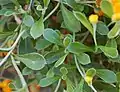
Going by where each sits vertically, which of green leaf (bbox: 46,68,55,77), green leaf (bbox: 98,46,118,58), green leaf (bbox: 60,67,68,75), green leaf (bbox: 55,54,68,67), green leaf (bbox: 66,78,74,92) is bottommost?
green leaf (bbox: 66,78,74,92)

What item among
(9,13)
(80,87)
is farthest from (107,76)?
(9,13)

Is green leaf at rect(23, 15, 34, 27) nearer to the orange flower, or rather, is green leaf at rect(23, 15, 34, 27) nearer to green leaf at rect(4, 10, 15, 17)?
green leaf at rect(4, 10, 15, 17)

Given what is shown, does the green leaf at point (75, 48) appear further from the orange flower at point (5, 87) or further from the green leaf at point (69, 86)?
the orange flower at point (5, 87)

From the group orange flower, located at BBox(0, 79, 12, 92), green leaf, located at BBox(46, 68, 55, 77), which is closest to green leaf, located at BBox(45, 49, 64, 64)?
green leaf, located at BBox(46, 68, 55, 77)

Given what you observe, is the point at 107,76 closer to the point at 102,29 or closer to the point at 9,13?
the point at 102,29

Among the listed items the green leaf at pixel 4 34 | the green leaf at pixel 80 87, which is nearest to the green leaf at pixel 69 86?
the green leaf at pixel 80 87

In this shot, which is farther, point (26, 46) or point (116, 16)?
point (26, 46)

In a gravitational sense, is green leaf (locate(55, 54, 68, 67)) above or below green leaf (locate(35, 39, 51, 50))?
below

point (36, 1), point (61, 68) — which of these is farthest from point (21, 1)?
point (61, 68)
